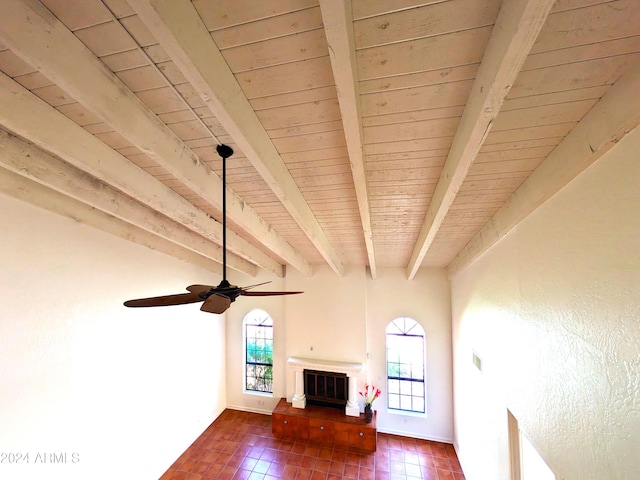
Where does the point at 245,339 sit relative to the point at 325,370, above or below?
above

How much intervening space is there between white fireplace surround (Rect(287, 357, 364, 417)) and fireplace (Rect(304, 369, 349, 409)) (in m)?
0.11

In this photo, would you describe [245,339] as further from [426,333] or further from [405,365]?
[426,333]

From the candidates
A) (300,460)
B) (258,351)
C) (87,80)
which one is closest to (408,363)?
(300,460)

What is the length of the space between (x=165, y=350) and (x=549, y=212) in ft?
17.6

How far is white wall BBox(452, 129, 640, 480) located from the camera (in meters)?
1.28

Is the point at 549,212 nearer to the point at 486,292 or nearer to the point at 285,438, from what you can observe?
the point at 486,292

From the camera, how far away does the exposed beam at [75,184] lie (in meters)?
1.92

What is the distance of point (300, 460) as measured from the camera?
4750mm

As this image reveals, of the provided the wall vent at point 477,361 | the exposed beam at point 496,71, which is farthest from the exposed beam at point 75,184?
the wall vent at point 477,361

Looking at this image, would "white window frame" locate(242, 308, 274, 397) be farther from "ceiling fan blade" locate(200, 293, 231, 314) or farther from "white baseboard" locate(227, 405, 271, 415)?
"ceiling fan blade" locate(200, 293, 231, 314)

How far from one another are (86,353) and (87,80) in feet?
11.4

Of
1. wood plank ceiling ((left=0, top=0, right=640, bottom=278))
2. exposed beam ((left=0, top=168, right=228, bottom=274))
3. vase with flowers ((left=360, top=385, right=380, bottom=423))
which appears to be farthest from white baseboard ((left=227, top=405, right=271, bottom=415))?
wood plank ceiling ((left=0, top=0, right=640, bottom=278))

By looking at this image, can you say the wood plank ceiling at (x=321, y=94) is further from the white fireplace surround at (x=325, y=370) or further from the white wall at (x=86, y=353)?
the white fireplace surround at (x=325, y=370)

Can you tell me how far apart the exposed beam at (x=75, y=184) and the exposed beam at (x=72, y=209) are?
43cm
